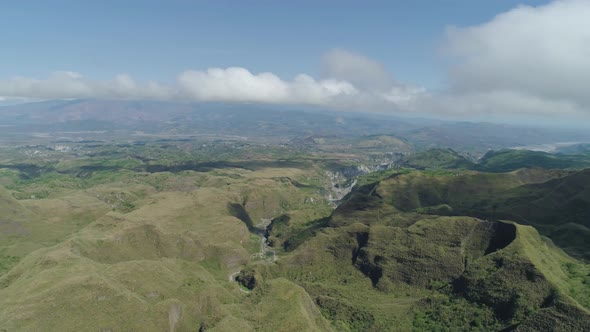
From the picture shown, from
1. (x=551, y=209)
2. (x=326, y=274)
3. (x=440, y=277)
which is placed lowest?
(x=326, y=274)

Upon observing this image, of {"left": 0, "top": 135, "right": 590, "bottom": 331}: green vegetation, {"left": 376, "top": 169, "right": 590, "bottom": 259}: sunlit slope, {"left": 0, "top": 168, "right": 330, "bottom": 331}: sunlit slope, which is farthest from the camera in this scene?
{"left": 376, "top": 169, "right": 590, "bottom": 259}: sunlit slope

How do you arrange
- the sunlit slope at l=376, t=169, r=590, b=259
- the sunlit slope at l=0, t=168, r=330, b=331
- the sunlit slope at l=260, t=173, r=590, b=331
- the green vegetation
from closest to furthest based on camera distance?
the sunlit slope at l=0, t=168, r=330, b=331, the sunlit slope at l=260, t=173, r=590, b=331, the green vegetation, the sunlit slope at l=376, t=169, r=590, b=259

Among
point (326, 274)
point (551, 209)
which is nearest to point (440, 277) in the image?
point (326, 274)

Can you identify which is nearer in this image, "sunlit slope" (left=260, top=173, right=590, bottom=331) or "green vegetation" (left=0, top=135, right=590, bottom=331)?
"sunlit slope" (left=260, top=173, right=590, bottom=331)

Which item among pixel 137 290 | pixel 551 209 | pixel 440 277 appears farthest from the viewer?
pixel 551 209

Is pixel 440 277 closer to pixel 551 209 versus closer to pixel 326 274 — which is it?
pixel 326 274

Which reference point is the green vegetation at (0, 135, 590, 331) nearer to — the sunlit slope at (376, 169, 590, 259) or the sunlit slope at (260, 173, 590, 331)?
the sunlit slope at (260, 173, 590, 331)

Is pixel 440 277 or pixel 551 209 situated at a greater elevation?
pixel 551 209

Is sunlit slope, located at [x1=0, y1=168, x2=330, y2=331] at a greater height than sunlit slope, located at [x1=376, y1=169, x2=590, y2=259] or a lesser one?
lesser

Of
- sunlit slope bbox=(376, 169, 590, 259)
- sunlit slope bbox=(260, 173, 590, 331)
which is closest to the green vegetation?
sunlit slope bbox=(260, 173, 590, 331)

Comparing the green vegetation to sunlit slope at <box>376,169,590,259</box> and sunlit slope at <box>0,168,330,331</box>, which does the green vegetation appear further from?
sunlit slope at <box>376,169,590,259</box>

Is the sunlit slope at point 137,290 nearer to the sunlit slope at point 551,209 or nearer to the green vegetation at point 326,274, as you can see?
the green vegetation at point 326,274

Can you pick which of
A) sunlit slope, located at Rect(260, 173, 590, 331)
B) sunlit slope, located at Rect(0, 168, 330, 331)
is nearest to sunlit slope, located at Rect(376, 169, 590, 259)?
sunlit slope, located at Rect(260, 173, 590, 331)
